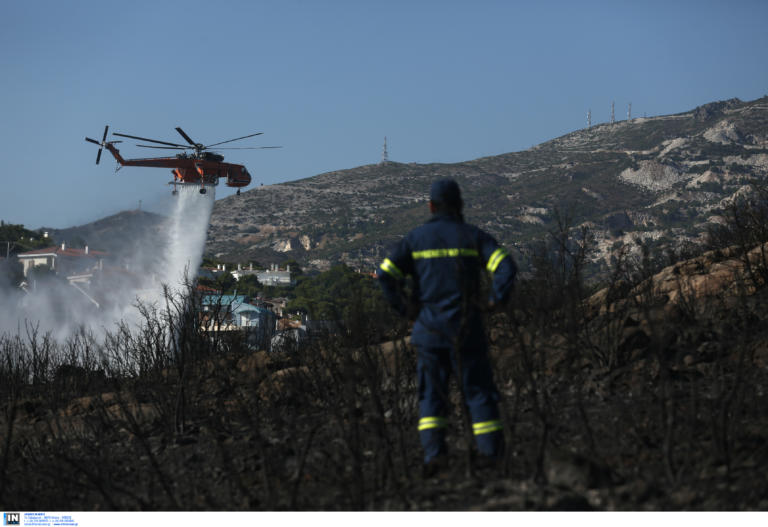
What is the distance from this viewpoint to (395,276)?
5691 millimetres

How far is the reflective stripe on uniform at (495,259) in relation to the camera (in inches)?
217

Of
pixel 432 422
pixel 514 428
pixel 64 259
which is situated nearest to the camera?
pixel 432 422

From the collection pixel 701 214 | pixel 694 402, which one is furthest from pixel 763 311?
pixel 701 214

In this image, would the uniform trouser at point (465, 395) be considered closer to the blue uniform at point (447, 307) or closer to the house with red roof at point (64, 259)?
the blue uniform at point (447, 307)

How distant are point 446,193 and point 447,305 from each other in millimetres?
802

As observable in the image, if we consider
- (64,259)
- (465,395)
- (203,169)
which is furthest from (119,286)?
(465,395)

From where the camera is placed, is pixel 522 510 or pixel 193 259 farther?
pixel 193 259

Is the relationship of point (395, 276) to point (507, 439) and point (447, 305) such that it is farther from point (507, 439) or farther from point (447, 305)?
point (507, 439)

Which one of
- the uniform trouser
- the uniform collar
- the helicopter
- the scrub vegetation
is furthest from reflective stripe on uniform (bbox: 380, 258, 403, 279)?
the helicopter

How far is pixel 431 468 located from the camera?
5348 millimetres

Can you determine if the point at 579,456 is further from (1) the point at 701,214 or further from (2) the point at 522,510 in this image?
(1) the point at 701,214

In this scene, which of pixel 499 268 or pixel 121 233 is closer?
pixel 499 268

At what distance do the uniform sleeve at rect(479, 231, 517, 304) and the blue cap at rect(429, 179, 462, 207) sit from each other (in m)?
0.37
